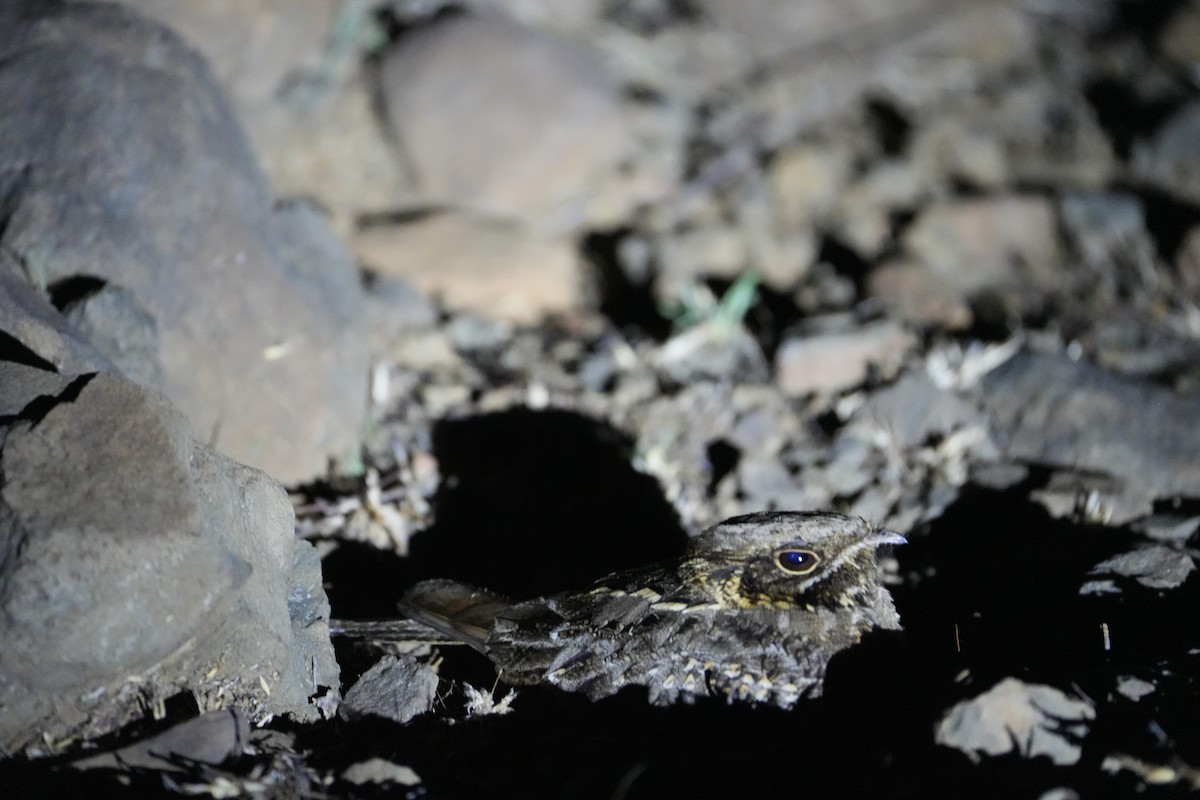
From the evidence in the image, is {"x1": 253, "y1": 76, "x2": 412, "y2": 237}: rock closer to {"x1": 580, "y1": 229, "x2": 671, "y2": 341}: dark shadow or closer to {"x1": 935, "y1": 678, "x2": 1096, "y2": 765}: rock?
{"x1": 580, "y1": 229, "x2": 671, "y2": 341}: dark shadow

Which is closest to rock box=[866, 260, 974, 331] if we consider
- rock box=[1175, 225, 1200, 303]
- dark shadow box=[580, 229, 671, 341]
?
dark shadow box=[580, 229, 671, 341]

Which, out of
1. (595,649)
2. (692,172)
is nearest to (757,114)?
(692,172)

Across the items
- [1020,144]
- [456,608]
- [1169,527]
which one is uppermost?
[1020,144]

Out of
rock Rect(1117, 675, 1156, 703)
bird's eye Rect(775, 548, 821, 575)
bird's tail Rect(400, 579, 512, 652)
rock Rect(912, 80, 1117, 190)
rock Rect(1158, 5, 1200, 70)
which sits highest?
rock Rect(1158, 5, 1200, 70)

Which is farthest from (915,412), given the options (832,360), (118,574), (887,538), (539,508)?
(118,574)

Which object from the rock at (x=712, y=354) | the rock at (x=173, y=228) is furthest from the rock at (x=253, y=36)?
the rock at (x=712, y=354)

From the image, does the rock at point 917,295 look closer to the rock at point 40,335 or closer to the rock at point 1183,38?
the rock at point 1183,38

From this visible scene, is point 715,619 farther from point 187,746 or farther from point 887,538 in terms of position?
point 187,746
